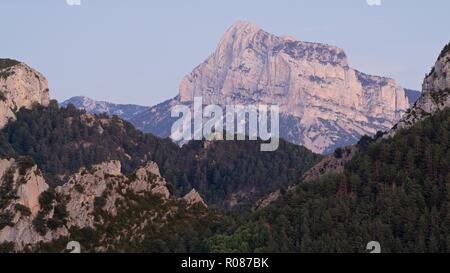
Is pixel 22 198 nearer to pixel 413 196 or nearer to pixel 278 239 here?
pixel 278 239

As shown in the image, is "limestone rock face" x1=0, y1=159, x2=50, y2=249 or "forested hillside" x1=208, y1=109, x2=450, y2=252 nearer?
"forested hillside" x1=208, y1=109, x2=450, y2=252

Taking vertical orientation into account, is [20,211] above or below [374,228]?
above

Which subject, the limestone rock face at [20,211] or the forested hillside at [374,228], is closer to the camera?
the forested hillside at [374,228]

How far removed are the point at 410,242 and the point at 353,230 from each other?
1251 cm

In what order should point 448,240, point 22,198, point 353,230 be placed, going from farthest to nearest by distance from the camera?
point 22,198, point 353,230, point 448,240

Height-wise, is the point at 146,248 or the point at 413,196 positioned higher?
the point at 413,196

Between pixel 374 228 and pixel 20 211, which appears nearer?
pixel 374 228
